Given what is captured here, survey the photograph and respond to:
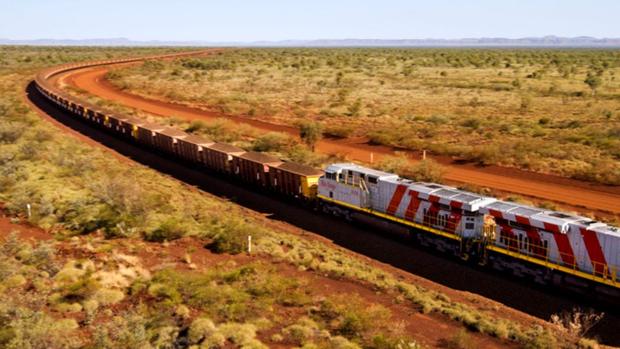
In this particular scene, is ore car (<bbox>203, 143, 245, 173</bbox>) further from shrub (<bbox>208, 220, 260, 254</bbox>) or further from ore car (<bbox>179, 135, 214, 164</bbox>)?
shrub (<bbox>208, 220, 260, 254</bbox>)

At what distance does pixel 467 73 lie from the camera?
4427 inches

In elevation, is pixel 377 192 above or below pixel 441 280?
above

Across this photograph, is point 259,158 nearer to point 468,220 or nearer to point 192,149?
point 192,149

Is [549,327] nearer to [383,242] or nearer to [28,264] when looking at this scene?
[383,242]

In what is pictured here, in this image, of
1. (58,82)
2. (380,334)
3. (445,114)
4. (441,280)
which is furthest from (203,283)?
(58,82)

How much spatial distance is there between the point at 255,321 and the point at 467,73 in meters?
104

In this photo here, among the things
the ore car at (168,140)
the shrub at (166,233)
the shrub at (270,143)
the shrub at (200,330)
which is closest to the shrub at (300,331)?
the shrub at (200,330)

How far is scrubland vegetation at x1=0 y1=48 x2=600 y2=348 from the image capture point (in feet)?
55.9

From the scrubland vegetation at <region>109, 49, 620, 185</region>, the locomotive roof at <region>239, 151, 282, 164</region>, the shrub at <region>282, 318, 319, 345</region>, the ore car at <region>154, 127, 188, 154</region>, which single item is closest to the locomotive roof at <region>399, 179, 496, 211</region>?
the shrub at <region>282, 318, 319, 345</region>

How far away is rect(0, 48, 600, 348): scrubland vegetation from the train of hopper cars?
3.52 meters

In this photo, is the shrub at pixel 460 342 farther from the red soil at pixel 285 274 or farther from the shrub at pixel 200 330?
the shrub at pixel 200 330

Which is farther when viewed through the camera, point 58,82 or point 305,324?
point 58,82

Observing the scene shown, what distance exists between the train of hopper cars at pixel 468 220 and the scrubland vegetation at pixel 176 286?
3517 mm

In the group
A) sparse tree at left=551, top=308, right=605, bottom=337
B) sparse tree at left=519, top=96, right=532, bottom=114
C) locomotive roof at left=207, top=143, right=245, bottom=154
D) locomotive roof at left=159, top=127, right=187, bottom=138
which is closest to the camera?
sparse tree at left=551, top=308, right=605, bottom=337
